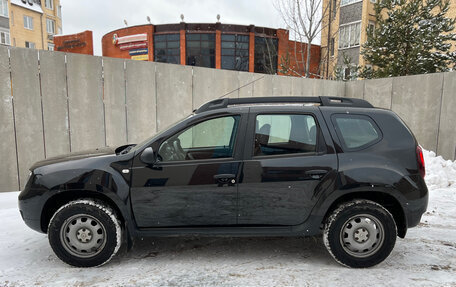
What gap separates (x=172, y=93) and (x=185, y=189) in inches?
183

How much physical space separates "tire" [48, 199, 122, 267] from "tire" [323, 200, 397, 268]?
229cm

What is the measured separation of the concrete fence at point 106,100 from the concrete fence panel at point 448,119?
0.02 m

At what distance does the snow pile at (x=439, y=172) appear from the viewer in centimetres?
631

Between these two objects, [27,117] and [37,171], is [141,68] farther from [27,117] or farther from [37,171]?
[37,171]

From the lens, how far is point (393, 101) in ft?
29.1

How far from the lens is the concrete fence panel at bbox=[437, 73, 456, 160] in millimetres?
7539

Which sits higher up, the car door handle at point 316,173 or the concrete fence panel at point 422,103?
the concrete fence panel at point 422,103

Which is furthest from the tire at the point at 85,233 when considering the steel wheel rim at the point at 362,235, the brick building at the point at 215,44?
the brick building at the point at 215,44

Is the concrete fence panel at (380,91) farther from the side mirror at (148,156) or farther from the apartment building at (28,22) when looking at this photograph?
the apartment building at (28,22)

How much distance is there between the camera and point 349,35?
22688 mm

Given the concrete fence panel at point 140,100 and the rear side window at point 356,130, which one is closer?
the rear side window at point 356,130

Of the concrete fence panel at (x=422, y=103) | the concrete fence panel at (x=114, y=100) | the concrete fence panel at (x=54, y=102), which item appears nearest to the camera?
the concrete fence panel at (x=54, y=102)

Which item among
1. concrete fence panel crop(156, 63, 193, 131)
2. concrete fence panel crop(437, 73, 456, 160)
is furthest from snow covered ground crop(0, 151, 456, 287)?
concrete fence panel crop(437, 73, 456, 160)

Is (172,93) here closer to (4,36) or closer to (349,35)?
(349,35)
